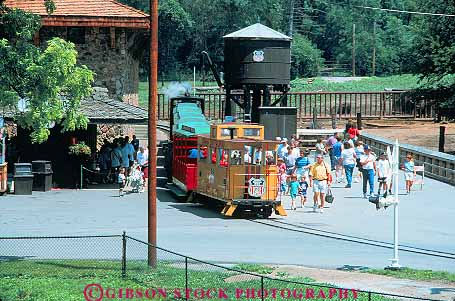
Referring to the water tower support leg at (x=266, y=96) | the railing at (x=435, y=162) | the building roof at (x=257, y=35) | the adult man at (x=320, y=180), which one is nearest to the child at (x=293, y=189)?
the adult man at (x=320, y=180)

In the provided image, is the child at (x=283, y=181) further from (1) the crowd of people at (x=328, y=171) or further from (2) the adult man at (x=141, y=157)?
(2) the adult man at (x=141, y=157)

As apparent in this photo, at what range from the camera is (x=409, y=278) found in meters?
19.0

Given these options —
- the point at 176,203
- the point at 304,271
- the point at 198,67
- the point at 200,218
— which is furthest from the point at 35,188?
the point at 198,67

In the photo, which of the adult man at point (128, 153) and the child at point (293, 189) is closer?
the child at point (293, 189)

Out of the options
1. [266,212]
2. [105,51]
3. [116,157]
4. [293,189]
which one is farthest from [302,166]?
[105,51]

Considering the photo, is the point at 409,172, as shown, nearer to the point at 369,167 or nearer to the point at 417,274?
the point at 369,167

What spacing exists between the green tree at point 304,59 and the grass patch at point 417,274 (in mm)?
70272

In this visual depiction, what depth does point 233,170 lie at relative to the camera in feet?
92.1

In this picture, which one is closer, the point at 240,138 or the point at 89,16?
the point at 240,138

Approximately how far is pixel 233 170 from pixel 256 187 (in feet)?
2.65

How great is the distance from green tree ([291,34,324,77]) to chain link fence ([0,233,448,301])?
67983 mm

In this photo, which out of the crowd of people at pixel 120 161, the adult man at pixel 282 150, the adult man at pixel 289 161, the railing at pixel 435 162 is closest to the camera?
the adult man at pixel 289 161

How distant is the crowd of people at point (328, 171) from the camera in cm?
2902

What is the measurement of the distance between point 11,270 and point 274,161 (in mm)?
10182
